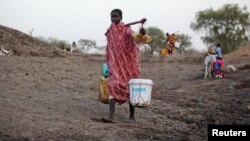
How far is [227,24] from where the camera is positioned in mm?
46938

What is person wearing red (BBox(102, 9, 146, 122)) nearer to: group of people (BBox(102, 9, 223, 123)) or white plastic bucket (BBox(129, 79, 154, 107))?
group of people (BBox(102, 9, 223, 123))

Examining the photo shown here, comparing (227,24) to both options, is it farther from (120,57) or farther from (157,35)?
(120,57)

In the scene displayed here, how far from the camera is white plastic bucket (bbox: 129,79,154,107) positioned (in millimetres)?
7059

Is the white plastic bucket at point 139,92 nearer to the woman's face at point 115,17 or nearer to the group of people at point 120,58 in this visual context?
the group of people at point 120,58

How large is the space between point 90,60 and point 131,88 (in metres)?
16.1

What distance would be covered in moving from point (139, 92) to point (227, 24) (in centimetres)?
4148

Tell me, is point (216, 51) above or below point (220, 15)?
below

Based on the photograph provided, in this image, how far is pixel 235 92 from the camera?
12688mm

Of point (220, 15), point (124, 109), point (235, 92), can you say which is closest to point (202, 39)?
point (220, 15)

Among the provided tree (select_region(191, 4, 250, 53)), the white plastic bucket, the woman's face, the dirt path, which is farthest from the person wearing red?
tree (select_region(191, 4, 250, 53))

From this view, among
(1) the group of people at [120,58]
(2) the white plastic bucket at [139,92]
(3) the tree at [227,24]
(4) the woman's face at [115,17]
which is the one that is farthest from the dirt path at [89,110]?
(3) the tree at [227,24]

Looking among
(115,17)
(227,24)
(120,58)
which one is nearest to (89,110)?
(120,58)

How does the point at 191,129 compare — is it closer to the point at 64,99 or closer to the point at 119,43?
the point at 119,43

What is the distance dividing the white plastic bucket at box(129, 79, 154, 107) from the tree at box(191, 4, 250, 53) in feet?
130
